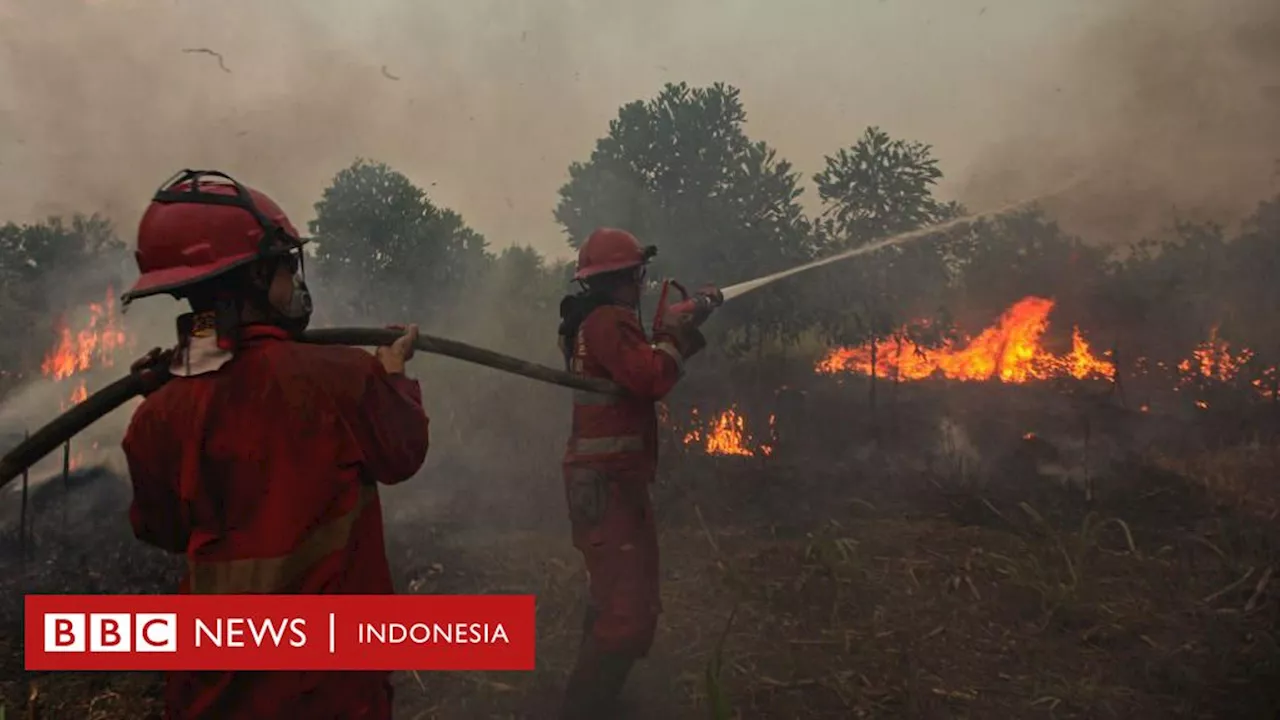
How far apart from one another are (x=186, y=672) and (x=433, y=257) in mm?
11705

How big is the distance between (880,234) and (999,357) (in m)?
2.58

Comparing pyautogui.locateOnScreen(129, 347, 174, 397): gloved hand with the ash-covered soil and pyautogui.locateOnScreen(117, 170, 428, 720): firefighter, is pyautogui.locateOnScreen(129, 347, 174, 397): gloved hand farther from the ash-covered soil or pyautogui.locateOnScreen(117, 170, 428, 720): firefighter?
A: the ash-covered soil

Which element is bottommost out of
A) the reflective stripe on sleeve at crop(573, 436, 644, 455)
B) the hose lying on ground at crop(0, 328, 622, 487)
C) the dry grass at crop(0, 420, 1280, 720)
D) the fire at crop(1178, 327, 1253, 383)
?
the dry grass at crop(0, 420, 1280, 720)

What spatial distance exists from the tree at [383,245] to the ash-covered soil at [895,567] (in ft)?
14.9

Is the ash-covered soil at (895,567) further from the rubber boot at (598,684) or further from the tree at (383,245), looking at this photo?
the tree at (383,245)

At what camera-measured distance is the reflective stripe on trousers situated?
2.03 metres

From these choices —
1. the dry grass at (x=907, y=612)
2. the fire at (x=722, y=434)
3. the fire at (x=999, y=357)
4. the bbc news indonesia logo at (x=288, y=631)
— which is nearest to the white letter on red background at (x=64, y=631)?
the bbc news indonesia logo at (x=288, y=631)

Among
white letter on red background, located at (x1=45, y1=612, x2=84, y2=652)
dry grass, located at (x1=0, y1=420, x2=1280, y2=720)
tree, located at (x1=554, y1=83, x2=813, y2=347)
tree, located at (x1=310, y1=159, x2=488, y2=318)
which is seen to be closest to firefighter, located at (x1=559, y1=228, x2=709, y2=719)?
dry grass, located at (x1=0, y1=420, x2=1280, y2=720)

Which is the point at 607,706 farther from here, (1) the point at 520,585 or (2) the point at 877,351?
(2) the point at 877,351

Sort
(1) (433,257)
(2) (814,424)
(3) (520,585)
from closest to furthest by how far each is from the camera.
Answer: (3) (520,585)
(2) (814,424)
(1) (433,257)

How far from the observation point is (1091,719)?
12.5ft

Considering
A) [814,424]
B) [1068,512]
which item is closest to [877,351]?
[814,424]

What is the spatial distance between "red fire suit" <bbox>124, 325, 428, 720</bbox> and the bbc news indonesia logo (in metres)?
0.06

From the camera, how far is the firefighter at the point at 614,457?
3719mm
